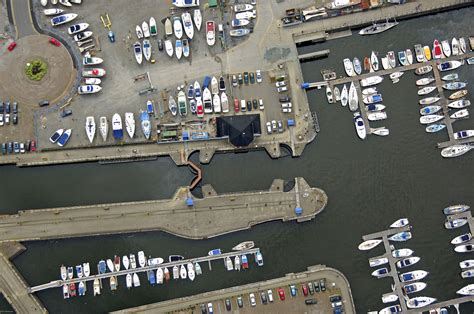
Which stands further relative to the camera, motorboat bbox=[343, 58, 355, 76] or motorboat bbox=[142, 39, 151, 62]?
motorboat bbox=[343, 58, 355, 76]

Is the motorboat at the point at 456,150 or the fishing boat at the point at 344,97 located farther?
the fishing boat at the point at 344,97

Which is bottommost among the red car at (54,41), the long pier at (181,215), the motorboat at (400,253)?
the motorboat at (400,253)

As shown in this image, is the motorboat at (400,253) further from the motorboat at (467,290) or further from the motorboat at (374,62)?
the motorboat at (374,62)

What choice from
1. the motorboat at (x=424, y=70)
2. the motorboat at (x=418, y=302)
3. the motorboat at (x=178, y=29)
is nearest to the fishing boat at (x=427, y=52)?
the motorboat at (x=424, y=70)

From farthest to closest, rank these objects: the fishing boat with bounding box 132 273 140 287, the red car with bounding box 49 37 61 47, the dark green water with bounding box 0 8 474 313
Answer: the red car with bounding box 49 37 61 47, the dark green water with bounding box 0 8 474 313, the fishing boat with bounding box 132 273 140 287

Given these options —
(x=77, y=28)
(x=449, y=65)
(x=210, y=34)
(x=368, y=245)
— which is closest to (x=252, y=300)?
(x=368, y=245)

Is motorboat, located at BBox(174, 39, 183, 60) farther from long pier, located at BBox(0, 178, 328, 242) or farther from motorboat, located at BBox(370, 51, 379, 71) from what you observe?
motorboat, located at BBox(370, 51, 379, 71)

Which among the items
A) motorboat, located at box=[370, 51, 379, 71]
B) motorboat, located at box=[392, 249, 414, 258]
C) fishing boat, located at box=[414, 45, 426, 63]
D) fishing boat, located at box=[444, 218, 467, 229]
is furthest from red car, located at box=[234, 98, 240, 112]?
fishing boat, located at box=[444, 218, 467, 229]
